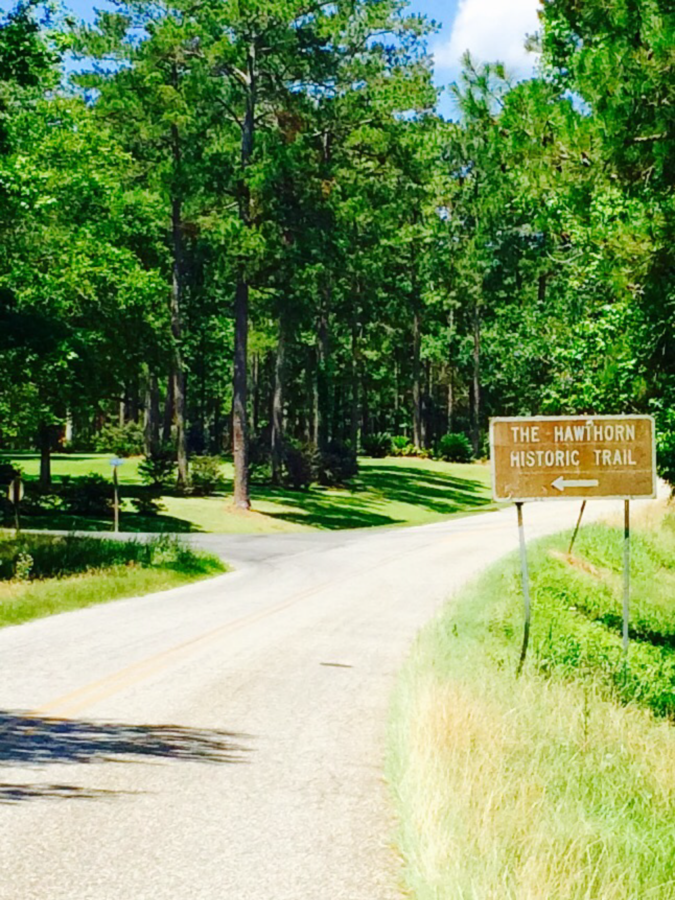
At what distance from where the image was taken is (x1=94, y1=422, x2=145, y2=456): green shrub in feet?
228

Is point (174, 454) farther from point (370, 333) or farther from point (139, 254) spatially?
point (370, 333)

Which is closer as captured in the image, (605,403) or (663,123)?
(663,123)

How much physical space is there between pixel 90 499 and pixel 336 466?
1623 centimetres

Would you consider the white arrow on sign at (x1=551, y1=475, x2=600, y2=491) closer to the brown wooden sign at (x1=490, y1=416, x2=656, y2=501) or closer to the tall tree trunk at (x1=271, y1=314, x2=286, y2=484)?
the brown wooden sign at (x1=490, y1=416, x2=656, y2=501)

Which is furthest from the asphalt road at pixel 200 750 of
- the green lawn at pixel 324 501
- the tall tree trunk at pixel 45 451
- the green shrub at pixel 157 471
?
the green shrub at pixel 157 471

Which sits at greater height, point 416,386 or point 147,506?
point 416,386

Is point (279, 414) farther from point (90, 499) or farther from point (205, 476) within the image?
point (90, 499)

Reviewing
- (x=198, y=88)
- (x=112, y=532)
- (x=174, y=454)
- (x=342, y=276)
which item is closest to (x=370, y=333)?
(x=342, y=276)

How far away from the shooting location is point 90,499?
42594 mm

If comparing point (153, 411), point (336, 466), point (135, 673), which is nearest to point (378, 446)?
point (153, 411)

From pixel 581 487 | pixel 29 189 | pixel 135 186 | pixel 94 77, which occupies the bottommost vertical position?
pixel 581 487

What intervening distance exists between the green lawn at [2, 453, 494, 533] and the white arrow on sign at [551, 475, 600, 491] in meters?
26.9

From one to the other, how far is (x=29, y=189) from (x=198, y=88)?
15438mm

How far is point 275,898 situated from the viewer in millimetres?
5348
